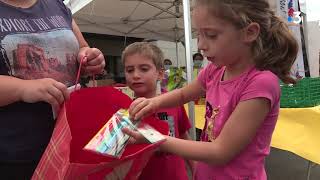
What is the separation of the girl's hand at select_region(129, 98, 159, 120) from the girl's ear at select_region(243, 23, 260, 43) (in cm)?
30

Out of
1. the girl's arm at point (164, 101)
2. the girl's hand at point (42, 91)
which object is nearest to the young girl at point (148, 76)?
the girl's arm at point (164, 101)

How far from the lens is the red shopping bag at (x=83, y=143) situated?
0.71 meters

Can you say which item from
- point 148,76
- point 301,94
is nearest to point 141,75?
point 148,76

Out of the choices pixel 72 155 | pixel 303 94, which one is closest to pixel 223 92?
Answer: pixel 72 155

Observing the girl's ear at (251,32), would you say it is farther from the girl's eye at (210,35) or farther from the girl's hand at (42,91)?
the girl's hand at (42,91)

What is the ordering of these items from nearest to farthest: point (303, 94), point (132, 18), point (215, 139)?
point (215, 139) → point (303, 94) → point (132, 18)

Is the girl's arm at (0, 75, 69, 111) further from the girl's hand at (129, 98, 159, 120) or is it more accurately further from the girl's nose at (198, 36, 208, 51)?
the girl's nose at (198, 36, 208, 51)

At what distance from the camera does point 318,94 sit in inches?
88.6

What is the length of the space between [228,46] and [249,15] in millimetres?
104

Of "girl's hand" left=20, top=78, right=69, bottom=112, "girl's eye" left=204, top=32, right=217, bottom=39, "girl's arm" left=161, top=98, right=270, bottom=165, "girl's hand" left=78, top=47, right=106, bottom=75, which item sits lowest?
"girl's arm" left=161, top=98, right=270, bottom=165

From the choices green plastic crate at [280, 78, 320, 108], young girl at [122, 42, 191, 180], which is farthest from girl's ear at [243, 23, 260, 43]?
green plastic crate at [280, 78, 320, 108]

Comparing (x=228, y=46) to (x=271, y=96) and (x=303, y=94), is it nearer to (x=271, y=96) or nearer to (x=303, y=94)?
(x=271, y=96)

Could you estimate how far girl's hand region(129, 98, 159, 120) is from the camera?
89cm

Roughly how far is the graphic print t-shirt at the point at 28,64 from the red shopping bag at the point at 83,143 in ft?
0.24
